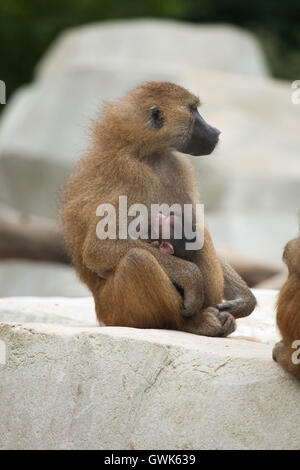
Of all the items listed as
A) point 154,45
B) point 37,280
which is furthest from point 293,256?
point 154,45

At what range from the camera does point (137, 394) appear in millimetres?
3633

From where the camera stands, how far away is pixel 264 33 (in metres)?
17.1

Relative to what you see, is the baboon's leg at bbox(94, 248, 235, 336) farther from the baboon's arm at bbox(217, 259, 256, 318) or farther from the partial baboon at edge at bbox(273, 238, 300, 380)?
the partial baboon at edge at bbox(273, 238, 300, 380)

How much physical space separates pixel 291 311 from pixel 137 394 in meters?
0.77

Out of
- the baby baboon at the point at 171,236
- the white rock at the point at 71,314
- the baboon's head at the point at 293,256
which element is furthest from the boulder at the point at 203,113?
the baboon's head at the point at 293,256

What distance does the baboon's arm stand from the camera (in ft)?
15.3

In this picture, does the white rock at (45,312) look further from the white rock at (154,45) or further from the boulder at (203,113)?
the white rock at (154,45)

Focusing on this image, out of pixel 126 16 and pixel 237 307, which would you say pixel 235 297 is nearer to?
pixel 237 307

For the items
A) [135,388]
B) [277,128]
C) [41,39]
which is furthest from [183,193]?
[41,39]

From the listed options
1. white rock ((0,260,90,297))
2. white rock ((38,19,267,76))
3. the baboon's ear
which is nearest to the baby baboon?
the baboon's ear

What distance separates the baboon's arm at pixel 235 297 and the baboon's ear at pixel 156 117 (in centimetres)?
94

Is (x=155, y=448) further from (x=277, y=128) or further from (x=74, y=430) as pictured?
(x=277, y=128)

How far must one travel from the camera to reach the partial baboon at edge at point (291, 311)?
11.7 ft

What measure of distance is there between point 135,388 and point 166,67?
30.9ft
